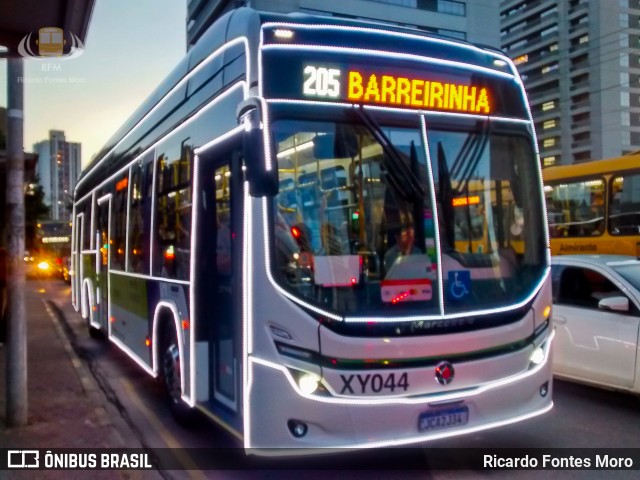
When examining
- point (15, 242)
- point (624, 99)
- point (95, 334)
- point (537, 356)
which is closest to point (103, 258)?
point (95, 334)

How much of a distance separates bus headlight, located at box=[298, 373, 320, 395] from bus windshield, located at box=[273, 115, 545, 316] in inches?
19.3

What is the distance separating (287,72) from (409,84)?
102 cm

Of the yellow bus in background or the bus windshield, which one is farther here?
the yellow bus in background

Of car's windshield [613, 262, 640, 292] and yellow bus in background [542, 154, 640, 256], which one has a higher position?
yellow bus in background [542, 154, 640, 256]

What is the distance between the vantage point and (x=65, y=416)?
7527mm

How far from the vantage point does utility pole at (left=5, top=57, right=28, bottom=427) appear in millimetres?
7016

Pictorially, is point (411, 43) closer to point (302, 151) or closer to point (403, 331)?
point (302, 151)

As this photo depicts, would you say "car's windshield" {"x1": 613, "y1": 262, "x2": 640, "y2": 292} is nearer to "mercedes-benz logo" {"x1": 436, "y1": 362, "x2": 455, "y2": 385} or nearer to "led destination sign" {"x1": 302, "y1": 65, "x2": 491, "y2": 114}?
"led destination sign" {"x1": 302, "y1": 65, "x2": 491, "y2": 114}

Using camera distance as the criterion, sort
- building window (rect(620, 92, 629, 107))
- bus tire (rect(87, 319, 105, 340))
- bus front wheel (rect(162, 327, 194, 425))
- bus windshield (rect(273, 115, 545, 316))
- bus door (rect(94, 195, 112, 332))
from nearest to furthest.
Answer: bus windshield (rect(273, 115, 545, 316)) → bus front wheel (rect(162, 327, 194, 425)) → bus door (rect(94, 195, 112, 332)) → bus tire (rect(87, 319, 105, 340)) → building window (rect(620, 92, 629, 107))

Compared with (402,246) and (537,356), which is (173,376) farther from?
(537,356)

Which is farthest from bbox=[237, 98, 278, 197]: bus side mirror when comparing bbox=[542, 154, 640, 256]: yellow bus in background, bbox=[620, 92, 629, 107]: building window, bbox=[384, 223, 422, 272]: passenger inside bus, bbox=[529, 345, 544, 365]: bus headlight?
bbox=[620, 92, 629, 107]: building window

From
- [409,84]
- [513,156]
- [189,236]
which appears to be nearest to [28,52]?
[189,236]

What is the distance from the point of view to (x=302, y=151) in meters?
5.12

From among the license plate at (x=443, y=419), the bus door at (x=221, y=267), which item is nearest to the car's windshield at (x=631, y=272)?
the license plate at (x=443, y=419)
